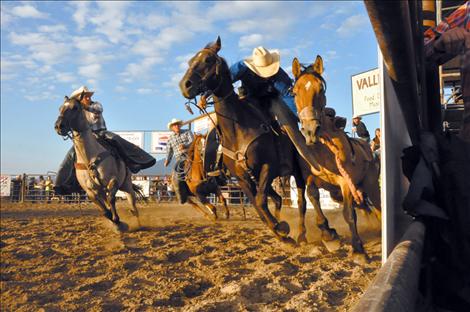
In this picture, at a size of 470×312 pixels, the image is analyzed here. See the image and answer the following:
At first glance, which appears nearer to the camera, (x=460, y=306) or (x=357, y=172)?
(x=460, y=306)

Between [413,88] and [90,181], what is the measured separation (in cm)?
821

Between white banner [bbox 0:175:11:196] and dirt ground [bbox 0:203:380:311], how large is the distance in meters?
16.9

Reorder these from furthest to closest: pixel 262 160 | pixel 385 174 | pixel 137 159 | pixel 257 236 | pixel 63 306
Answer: pixel 137 159, pixel 257 236, pixel 262 160, pixel 63 306, pixel 385 174

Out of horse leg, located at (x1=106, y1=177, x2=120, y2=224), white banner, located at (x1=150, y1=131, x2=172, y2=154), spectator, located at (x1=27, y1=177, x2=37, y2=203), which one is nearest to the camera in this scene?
horse leg, located at (x1=106, y1=177, x2=120, y2=224)

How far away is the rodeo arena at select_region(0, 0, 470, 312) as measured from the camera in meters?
1.50

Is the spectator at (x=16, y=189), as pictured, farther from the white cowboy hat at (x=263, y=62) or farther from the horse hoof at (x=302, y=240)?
the white cowboy hat at (x=263, y=62)

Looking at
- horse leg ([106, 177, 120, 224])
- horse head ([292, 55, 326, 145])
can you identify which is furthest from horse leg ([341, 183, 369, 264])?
horse leg ([106, 177, 120, 224])

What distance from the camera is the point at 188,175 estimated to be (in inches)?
368

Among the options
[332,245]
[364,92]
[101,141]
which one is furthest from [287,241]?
[364,92]

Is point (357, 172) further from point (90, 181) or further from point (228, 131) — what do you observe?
point (90, 181)

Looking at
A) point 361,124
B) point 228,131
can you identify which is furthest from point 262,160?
point 361,124

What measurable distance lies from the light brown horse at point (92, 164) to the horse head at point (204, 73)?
389 centimetres

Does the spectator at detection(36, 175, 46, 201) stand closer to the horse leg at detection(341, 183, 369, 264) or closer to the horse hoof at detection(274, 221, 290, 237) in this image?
the horse hoof at detection(274, 221, 290, 237)

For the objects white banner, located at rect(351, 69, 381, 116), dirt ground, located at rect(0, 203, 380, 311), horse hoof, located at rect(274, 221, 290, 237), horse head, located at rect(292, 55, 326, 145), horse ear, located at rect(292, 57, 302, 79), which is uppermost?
white banner, located at rect(351, 69, 381, 116)
